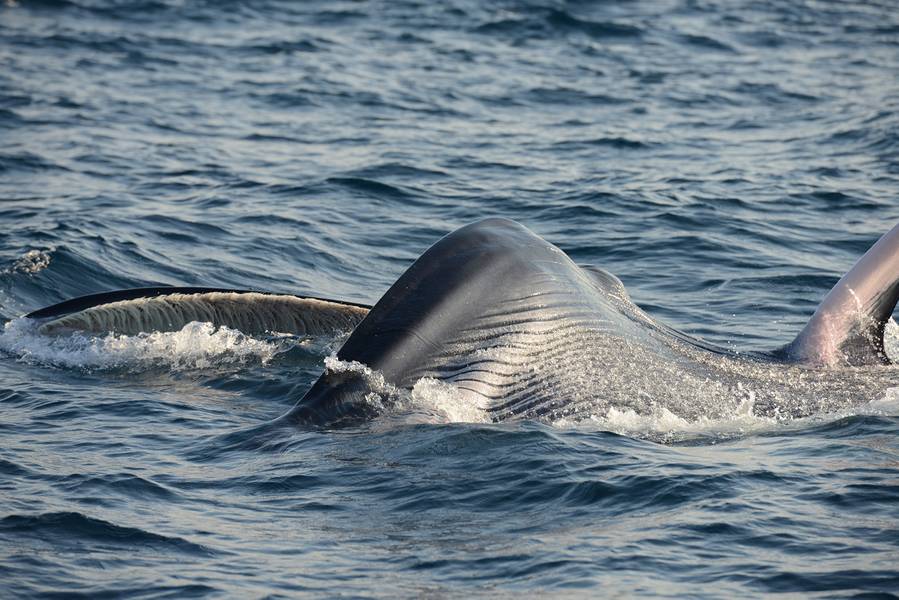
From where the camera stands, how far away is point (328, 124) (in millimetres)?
23859

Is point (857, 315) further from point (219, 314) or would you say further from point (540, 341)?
point (219, 314)

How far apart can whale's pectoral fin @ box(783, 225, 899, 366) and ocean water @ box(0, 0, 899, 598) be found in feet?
1.21

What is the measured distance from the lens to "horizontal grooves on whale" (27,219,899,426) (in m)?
7.77

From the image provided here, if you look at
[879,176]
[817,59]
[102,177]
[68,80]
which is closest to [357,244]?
[102,177]

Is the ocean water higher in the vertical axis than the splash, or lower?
higher

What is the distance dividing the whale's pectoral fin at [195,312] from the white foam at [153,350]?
0.13 m

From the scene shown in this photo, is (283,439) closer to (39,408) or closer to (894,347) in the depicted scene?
(39,408)

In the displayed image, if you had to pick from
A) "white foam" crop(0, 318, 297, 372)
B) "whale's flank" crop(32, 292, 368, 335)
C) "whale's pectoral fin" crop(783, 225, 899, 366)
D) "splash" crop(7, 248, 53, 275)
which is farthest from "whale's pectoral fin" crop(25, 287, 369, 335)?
"splash" crop(7, 248, 53, 275)

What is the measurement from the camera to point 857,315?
30.4 ft

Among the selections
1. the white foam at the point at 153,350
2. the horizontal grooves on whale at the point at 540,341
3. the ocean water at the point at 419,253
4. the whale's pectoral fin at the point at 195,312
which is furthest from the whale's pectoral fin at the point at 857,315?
the white foam at the point at 153,350

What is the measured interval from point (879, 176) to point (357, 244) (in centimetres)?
838

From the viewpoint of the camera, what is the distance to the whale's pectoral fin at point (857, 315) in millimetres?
9211

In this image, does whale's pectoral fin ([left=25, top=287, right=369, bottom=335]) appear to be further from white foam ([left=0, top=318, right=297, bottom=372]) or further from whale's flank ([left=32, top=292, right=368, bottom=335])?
white foam ([left=0, top=318, right=297, bottom=372])

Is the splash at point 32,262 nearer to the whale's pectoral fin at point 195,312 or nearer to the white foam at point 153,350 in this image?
the white foam at point 153,350
